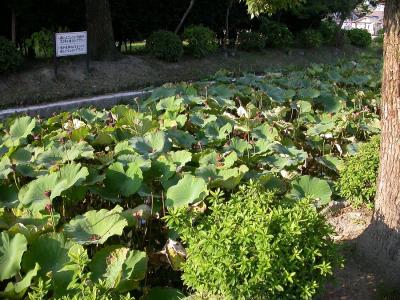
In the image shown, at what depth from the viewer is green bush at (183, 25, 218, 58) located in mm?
13634

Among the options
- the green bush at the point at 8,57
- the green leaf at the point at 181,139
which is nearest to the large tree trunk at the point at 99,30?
the green bush at the point at 8,57

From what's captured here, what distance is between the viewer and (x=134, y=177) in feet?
12.5

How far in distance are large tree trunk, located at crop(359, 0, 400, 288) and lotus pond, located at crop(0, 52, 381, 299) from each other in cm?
51

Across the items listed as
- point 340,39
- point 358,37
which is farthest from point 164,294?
point 358,37

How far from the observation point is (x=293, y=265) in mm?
2729

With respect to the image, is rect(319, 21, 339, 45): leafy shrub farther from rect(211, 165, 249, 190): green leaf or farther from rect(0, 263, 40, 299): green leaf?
rect(0, 263, 40, 299): green leaf

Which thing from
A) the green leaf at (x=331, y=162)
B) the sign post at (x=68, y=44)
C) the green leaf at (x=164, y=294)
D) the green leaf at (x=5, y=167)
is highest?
the sign post at (x=68, y=44)

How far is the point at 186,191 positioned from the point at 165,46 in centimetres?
931

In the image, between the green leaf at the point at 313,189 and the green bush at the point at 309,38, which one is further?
the green bush at the point at 309,38

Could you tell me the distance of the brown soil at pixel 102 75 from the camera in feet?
32.2

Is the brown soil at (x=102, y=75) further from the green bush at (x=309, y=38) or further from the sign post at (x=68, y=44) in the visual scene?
the green bush at (x=309, y=38)

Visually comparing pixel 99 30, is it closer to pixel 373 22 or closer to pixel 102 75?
pixel 102 75

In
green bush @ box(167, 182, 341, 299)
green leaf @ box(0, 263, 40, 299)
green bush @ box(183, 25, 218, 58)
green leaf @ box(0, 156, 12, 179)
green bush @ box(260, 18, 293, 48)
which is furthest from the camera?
green bush @ box(260, 18, 293, 48)

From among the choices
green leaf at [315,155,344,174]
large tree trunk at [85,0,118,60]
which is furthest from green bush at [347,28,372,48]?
green leaf at [315,155,344,174]
